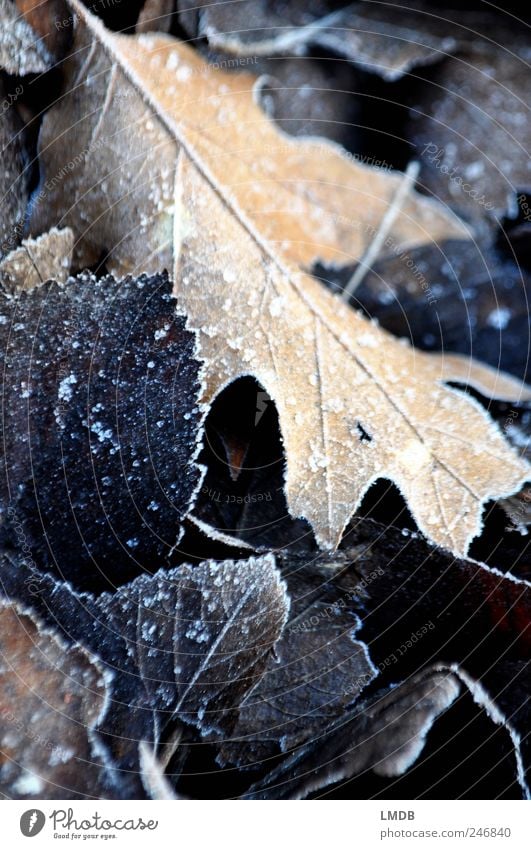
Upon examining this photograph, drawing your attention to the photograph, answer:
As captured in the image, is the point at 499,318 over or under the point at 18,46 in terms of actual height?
under

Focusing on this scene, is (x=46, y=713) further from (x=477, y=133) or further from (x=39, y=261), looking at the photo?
(x=477, y=133)

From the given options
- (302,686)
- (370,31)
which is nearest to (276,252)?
(370,31)

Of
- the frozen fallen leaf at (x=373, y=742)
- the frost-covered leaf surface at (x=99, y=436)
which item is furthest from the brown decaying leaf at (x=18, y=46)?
the frozen fallen leaf at (x=373, y=742)

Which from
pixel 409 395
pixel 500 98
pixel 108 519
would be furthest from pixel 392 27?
pixel 108 519

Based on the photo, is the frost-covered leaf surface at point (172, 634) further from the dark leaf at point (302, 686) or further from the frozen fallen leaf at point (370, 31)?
the frozen fallen leaf at point (370, 31)

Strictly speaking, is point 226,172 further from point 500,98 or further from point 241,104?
point 500,98

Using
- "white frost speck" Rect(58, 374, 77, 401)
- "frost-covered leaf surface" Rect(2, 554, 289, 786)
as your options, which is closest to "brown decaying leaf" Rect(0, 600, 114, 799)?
"frost-covered leaf surface" Rect(2, 554, 289, 786)

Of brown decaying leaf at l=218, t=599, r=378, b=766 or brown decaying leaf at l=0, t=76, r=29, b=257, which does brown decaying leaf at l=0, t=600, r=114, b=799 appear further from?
brown decaying leaf at l=0, t=76, r=29, b=257
